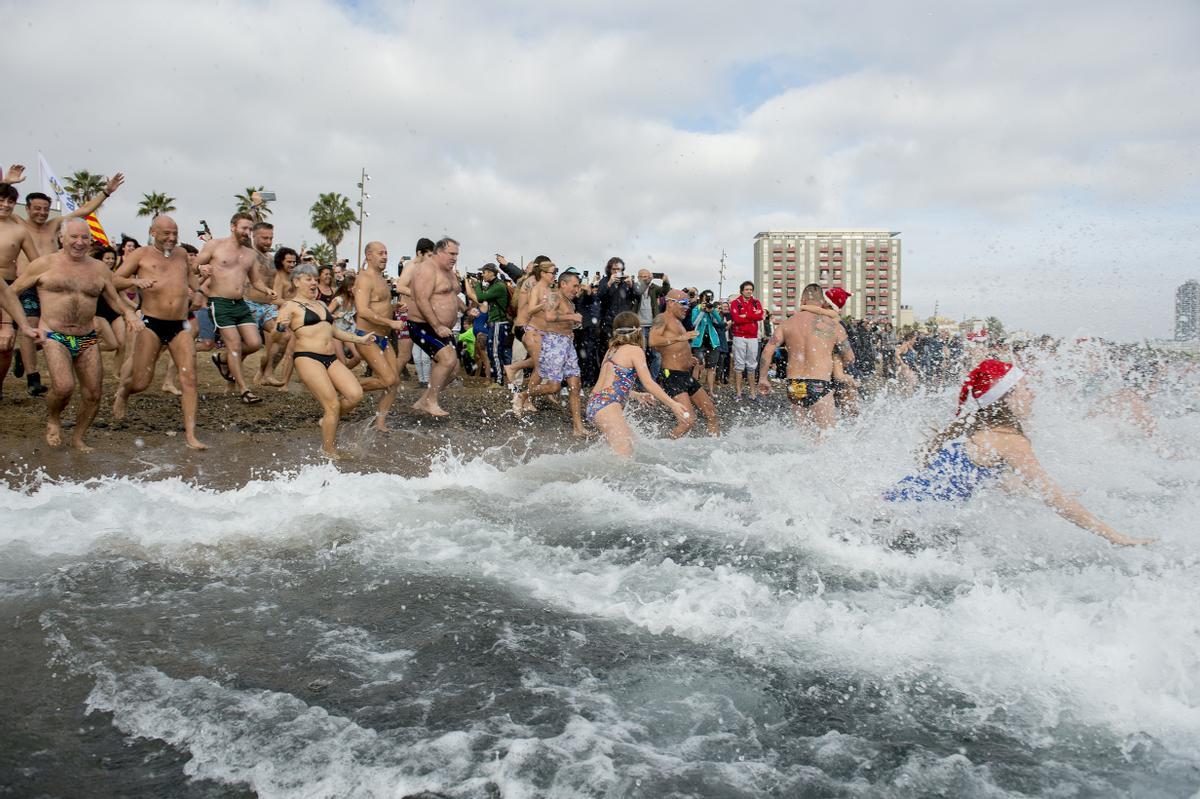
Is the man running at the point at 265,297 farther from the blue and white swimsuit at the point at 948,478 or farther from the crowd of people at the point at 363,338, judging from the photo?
the blue and white swimsuit at the point at 948,478

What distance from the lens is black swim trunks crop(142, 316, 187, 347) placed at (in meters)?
7.32

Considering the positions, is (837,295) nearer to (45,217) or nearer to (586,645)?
(586,645)

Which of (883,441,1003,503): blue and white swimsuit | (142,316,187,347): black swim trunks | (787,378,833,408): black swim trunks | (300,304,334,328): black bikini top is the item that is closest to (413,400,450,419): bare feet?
(300,304,334,328): black bikini top

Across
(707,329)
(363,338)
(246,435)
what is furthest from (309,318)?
(707,329)

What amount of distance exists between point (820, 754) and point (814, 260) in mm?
40177

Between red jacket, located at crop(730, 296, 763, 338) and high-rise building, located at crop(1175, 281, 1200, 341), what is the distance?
655cm

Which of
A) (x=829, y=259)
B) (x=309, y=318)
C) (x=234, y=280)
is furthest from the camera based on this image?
(x=829, y=259)

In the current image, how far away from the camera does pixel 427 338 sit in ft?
29.7

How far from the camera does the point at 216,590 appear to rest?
12.5 ft

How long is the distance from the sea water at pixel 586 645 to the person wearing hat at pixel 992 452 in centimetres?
18

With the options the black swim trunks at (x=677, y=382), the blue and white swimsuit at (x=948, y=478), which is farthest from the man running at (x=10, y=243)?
the blue and white swimsuit at (x=948, y=478)

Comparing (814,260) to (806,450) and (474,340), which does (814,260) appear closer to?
(474,340)

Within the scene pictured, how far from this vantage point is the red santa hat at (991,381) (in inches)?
188

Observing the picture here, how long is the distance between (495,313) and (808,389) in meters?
5.71
